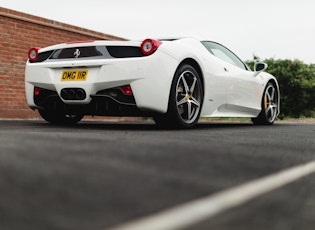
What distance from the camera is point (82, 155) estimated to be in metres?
2.65

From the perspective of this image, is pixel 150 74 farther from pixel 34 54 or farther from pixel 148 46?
pixel 34 54

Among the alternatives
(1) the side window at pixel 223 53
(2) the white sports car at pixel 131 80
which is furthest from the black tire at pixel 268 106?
(2) the white sports car at pixel 131 80

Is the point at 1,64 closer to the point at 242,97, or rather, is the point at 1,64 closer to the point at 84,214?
the point at 242,97

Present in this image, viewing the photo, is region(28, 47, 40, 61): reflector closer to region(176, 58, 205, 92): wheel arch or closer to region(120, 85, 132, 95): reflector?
region(120, 85, 132, 95): reflector

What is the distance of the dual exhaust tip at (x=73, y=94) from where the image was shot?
5375 mm

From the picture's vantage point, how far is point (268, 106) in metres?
8.29

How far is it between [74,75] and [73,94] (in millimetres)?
220

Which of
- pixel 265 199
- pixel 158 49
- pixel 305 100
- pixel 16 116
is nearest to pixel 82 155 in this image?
pixel 265 199

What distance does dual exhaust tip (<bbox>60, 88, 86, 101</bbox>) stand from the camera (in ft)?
17.6

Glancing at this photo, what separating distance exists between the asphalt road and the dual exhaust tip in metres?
2.19

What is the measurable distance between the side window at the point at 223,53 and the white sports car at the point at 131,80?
0.12 feet

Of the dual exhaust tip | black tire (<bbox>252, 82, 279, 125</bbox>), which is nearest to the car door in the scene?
black tire (<bbox>252, 82, 279, 125</bbox>)

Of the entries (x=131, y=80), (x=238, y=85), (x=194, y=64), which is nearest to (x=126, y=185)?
(x=131, y=80)

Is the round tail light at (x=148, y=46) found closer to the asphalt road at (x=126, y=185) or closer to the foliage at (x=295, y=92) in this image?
the asphalt road at (x=126, y=185)
